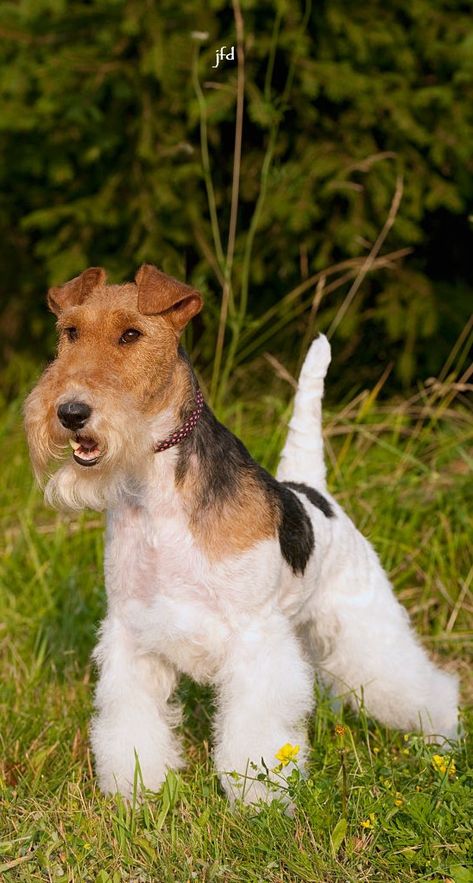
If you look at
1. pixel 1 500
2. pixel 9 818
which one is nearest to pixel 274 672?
pixel 9 818

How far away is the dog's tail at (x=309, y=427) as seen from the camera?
4.08 meters

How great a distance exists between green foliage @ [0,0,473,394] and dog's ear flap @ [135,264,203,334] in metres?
2.67

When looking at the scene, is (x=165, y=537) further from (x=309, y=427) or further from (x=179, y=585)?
(x=309, y=427)

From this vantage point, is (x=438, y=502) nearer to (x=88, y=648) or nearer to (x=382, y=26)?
(x=88, y=648)

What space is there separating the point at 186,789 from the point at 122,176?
4.64 meters

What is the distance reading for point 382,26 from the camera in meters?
6.35

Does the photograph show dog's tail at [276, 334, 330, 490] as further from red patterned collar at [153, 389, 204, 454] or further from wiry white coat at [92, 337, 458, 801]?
red patterned collar at [153, 389, 204, 454]

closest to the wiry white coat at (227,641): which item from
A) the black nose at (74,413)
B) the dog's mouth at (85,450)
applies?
the dog's mouth at (85,450)

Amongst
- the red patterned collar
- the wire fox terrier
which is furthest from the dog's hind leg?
the red patterned collar

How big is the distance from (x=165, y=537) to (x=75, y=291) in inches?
36.7

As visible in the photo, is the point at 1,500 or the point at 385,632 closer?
the point at 385,632

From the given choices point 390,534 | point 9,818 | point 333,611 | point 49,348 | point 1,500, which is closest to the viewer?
point 9,818

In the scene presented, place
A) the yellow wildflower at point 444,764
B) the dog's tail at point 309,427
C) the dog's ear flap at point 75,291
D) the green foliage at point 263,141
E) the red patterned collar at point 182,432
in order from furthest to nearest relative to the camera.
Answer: the green foliage at point 263,141, the dog's tail at point 309,427, the dog's ear flap at point 75,291, the red patterned collar at point 182,432, the yellow wildflower at point 444,764

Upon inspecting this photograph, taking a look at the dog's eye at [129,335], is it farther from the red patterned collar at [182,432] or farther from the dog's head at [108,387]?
the red patterned collar at [182,432]
